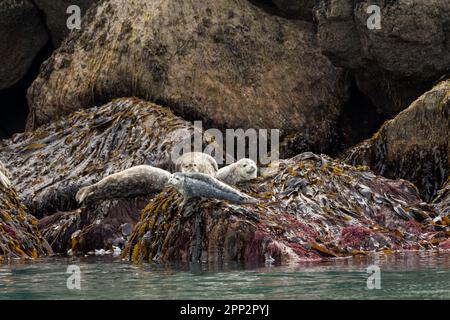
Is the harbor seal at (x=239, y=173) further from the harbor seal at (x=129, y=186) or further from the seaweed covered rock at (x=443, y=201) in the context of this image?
the seaweed covered rock at (x=443, y=201)

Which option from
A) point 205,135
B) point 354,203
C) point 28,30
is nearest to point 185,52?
point 205,135

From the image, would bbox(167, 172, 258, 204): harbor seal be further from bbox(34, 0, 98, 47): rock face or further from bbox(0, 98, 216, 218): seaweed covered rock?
bbox(34, 0, 98, 47): rock face

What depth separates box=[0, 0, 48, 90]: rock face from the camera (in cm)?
1786

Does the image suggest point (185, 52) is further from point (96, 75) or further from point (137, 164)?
point (137, 164)

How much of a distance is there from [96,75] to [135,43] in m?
0.81

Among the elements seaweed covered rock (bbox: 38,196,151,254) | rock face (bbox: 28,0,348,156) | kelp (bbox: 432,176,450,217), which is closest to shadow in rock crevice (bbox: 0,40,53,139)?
rock face (bbox: 28,0,348,156)

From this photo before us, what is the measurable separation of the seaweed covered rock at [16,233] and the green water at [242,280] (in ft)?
3.66

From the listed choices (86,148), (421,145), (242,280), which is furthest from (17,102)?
(242,280)

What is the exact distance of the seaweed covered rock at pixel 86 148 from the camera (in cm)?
1393

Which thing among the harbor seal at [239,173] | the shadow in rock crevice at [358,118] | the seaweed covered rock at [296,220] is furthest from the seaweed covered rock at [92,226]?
the shadow in rock crevice at [358,118]

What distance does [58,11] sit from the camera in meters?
18.0

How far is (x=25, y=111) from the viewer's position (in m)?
19.8

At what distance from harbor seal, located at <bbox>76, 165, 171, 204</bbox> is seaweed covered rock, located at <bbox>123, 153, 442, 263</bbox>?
1.64m

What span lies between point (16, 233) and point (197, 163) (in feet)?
8.97
